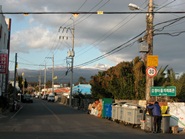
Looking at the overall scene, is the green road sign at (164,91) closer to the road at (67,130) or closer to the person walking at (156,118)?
the person walking at (156,118)

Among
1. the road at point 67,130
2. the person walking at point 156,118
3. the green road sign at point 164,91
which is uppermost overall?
the green road sign at point 164,91

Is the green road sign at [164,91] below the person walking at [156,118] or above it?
above

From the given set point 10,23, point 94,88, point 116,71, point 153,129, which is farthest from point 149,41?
point 10,23

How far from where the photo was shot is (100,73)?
4281 cm

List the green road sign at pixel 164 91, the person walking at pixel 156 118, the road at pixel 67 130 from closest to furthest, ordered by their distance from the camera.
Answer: the road at pixel 67 130
the person walking at pixel 156 118
the green road sign at pixel 164 91

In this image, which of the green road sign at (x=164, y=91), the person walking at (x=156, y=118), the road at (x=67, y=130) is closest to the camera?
the road at (x=67, y=130)

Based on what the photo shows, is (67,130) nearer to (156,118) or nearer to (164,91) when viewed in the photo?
(156,118)

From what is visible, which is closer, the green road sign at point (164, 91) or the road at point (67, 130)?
the road at point (67, 130)

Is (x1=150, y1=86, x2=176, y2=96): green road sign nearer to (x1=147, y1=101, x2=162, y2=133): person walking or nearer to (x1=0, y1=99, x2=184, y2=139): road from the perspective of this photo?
(x1=147, y1=101, x2=162, y2=133): person walking

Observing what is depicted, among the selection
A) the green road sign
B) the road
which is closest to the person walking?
the road

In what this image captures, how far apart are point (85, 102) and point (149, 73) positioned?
2744 centimetres

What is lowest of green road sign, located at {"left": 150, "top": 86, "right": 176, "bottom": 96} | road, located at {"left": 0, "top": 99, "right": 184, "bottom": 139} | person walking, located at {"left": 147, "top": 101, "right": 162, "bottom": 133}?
road, located at {"left": 0, "top": 99, "right": 184, "bottom": 139}

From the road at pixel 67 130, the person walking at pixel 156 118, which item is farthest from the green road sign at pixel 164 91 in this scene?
the road at pixel 67 130

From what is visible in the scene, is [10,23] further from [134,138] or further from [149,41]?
[134,138]
